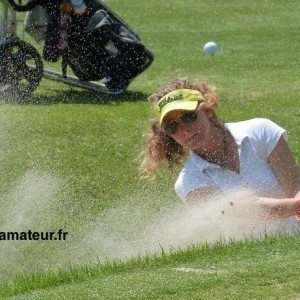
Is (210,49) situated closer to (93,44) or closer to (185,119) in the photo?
(93,44)

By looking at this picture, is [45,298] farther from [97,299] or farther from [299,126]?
[299,126]

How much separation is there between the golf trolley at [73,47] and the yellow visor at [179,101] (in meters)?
5.49

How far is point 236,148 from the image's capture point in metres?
5.21

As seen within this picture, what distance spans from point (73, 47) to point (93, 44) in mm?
236

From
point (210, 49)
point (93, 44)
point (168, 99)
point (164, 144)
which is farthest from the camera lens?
point (210, 49)

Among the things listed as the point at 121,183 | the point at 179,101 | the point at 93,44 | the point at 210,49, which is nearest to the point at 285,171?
the point at 179,101

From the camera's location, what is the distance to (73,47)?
11312 mm

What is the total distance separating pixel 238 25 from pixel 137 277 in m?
13.5

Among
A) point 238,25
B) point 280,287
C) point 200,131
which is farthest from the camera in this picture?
point 238,25

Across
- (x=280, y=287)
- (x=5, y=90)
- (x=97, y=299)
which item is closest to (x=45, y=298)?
(x=97, y=299)

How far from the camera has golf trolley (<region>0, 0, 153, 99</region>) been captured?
10.7m

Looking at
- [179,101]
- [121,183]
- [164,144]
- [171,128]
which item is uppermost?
[179,101]

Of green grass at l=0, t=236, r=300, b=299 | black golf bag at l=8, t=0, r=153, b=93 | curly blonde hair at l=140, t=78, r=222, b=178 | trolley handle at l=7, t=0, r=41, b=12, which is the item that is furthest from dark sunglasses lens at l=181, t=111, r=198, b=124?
black golf bag at l=8, t=0, r=153, b=93

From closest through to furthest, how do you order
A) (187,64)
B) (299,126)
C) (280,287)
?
(280,287), (299,126), (187,64)
